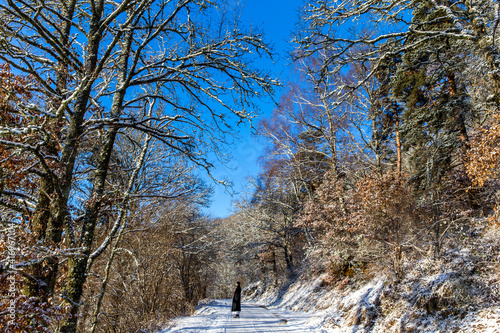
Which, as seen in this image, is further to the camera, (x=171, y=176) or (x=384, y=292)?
(x=171, y=176)

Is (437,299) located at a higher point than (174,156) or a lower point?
lower

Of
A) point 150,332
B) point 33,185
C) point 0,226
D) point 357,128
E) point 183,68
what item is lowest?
point 150,332

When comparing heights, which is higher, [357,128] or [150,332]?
[357,128]

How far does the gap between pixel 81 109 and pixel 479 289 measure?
830cm

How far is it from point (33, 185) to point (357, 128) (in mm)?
A: 12833

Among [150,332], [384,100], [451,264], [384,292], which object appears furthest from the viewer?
[384,100]

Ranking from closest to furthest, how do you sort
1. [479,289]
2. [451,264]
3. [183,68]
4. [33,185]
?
[33,185]
[183,68]
[479,289]
[451,264]

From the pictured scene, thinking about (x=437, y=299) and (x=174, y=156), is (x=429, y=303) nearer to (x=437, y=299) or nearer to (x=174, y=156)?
(x=437, y=299)

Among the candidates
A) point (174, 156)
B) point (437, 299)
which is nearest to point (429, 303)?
point (437, 299)

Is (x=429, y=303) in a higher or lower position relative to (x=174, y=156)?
lower

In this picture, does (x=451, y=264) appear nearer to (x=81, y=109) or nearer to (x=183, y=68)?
(x=183, y=68)

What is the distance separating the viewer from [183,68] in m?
5.22

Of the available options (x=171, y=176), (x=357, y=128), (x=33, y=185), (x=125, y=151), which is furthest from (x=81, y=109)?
(x=357, y=128)

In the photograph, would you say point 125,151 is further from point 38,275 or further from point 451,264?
point 451,264
